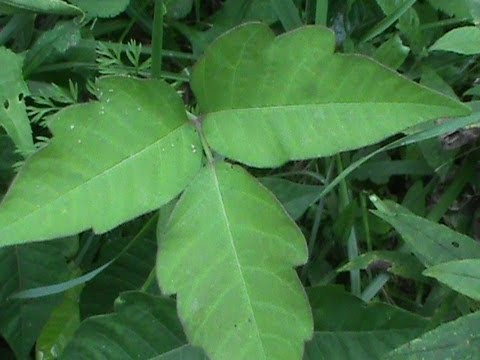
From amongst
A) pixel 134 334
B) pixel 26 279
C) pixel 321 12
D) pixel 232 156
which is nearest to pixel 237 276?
pixel 232 156

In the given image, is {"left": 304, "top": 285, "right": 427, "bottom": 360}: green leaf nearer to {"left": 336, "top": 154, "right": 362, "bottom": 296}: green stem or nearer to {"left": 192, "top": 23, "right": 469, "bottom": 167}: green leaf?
{"left": 336, "top": 154, "right": 362, "bottom": 296}: green stem

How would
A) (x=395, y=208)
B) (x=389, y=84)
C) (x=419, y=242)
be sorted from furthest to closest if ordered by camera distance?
1. (x=395, y=208)
2. (x=419, y=242)
3. (x=389, y=84)

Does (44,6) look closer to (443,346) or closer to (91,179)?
(91,179)

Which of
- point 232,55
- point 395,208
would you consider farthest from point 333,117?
point 395,208

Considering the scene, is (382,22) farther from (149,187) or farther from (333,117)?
(149,187)

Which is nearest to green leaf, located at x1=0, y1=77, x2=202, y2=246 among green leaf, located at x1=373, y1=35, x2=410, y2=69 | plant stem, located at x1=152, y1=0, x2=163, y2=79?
plant stem, located at x1=152, y1=0, x2=163, y2=79

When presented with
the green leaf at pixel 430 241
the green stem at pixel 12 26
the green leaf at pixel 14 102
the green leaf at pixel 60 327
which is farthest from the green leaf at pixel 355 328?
the green stem at pixel 12 26
